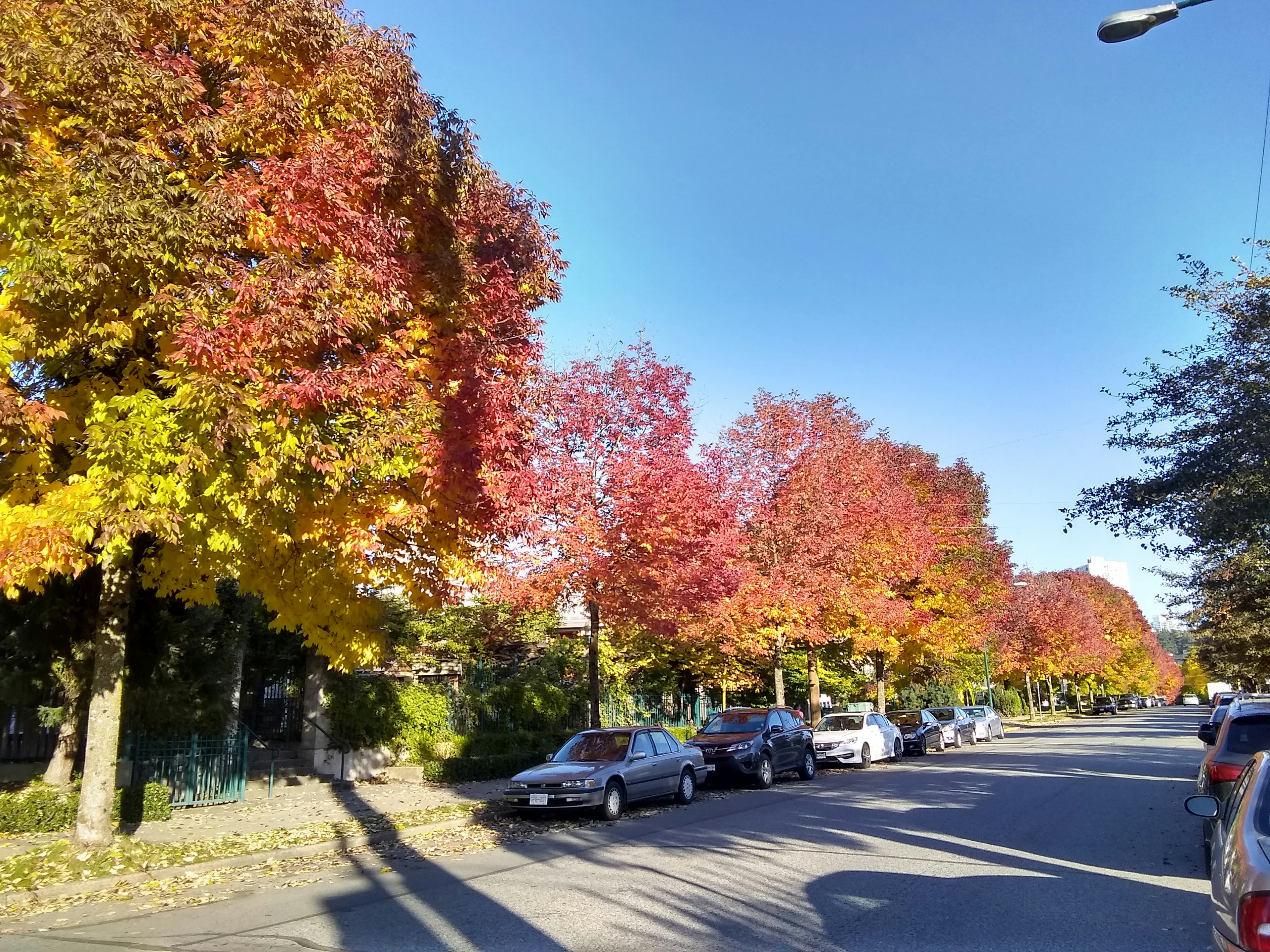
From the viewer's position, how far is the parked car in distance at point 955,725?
32031mm

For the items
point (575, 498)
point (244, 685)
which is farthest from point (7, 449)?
point (244, 685)

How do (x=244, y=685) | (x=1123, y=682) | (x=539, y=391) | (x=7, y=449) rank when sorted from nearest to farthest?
1. (x=7, y=449)
2. (x=539, y=391)
3. (x=244, y=685)
4. (x=1123, y=682)

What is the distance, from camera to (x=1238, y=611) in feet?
95.6

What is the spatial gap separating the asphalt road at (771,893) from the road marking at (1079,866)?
0.12ft

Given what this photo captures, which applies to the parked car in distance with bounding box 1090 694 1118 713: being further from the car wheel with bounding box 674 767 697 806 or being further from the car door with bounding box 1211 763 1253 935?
the car door with bounding box 1211 763 1253 935

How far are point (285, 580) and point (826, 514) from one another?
1729 cm

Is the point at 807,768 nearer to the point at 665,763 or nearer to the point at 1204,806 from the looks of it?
the point at 665,763

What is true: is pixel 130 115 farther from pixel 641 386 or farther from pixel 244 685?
pixel 244 685

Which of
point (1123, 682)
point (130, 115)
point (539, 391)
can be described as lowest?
point (1123, 682)

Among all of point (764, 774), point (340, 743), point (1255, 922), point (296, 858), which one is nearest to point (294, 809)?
point (296, 858)

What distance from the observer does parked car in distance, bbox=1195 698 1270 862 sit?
859 centimetres

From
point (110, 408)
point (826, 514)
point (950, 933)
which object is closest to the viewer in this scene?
point (950, 933)

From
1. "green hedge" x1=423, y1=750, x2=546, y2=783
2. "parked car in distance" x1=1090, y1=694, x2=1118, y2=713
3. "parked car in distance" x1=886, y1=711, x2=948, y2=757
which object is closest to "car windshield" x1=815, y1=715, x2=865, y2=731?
"parked car in distance" x1=886, y1=711, x2=948, y2=757

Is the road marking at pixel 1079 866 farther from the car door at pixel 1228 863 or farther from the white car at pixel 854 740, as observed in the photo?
the white car at pixel 854 740
